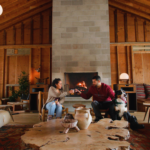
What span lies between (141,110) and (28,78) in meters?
4.45

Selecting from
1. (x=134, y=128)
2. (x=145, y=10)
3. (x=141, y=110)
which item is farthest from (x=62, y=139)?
(x=145, y=10)

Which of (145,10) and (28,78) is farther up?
(145,10)

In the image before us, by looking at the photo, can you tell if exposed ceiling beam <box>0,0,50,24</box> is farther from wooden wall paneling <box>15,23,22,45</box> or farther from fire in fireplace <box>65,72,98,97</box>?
fire in fireplace <box>65,72,98,97</box>

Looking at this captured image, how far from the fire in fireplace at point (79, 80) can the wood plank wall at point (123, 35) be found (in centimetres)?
164

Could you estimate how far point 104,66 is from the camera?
469cm

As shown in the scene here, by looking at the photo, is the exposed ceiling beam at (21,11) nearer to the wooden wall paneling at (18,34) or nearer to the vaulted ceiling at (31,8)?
the vaulted ceiling at (31,8)

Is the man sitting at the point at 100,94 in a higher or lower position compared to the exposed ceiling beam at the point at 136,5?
lower

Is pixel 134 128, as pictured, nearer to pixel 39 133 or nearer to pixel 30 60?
pixel 39 133

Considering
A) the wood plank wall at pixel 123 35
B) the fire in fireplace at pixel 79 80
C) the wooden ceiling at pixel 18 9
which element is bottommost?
the fire in fireplace at pixel 79 80

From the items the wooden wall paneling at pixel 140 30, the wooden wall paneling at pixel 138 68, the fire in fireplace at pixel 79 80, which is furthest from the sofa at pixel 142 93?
the fire in fireplace at pixel 79 80

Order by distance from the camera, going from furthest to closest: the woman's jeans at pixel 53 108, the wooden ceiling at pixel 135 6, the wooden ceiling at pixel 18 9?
the wooden ceiling at pixel 135 6 → the wooden ceiling at pixel 18 9 → the woman's jeans at pixel 53 108

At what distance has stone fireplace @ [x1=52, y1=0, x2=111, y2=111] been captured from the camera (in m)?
4.70

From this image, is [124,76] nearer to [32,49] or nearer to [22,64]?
[32,49]

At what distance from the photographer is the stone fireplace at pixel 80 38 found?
15.4 feet
